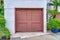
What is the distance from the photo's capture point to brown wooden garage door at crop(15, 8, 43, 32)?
16.7 meters

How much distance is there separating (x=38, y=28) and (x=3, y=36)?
15.6 ft

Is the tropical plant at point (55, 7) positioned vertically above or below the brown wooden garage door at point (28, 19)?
above

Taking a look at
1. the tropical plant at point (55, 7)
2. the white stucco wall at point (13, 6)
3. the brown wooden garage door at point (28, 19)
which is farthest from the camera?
the tropical plant at point (55, 7)

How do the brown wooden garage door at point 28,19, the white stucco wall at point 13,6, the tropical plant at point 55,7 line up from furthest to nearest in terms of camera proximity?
1. the tropical plant at point 55,7
2. the brown wooden garage door at point 28,19
3. the white stucco wall at point 13,6

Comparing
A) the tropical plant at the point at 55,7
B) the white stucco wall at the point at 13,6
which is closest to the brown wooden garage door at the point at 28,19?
the white stucco wall at the point at 13,6

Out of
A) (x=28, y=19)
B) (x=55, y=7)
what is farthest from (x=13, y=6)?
(x=55, y=7)

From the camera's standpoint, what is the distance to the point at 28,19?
16.8 meters

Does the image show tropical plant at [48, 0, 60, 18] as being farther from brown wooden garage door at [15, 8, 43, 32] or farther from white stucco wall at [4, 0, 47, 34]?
white stucco wall at [4, 0, 47, 34]

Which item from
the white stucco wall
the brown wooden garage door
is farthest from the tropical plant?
the white stucco wall

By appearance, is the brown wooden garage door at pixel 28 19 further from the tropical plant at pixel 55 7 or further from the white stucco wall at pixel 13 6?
the tropical plant at pixel 55 7

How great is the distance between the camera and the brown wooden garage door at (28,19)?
16.7m

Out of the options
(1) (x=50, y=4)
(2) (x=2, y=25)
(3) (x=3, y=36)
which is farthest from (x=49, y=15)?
(3) (x=3, y=36)

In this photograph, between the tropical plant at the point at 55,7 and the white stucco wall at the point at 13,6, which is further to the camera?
the tropical plant at the point at 55,7

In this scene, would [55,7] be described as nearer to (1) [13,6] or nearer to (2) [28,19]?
(2) [28,19]
